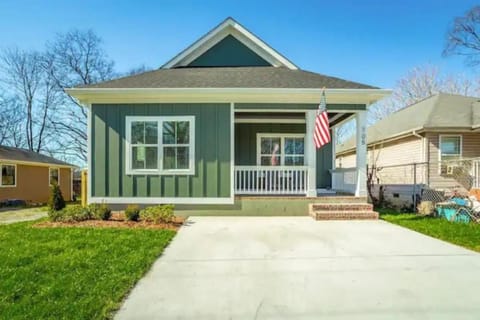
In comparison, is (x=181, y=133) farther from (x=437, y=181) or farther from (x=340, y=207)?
(x=437, y=181)

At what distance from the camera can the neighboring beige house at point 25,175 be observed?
17562mm

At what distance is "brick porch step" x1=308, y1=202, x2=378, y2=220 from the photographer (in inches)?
323

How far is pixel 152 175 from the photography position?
8.82 m

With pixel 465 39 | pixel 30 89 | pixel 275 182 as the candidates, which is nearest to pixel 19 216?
pixel 275 182

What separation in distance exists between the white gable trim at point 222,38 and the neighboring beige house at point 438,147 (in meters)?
6.17

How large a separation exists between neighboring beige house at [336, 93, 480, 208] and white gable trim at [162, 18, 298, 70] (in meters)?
6.17

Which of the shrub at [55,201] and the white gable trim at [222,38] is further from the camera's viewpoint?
the white gable trim at [222,38]

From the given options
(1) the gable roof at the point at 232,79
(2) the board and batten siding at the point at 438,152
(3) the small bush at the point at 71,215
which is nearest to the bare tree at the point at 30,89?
(1) the gable roof at the point at 232,79

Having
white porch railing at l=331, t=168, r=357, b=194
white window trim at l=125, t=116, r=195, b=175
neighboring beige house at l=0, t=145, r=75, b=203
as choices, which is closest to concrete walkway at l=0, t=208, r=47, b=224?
neighboring beige house at l=0, t=145, r=75, b=203

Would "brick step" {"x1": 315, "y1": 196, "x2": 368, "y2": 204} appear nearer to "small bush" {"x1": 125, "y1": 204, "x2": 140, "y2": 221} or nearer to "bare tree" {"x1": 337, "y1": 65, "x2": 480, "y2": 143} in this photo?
"small bush" {"x1": 125, "y1": 204, "x2": 140, "y2": 221}

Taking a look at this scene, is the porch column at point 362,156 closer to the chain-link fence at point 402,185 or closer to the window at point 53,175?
the chain-link fence at point 402,185

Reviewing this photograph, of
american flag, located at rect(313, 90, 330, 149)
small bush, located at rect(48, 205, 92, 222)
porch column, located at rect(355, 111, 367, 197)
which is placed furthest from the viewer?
porch column, located at rect(355, 111, 367, 197)

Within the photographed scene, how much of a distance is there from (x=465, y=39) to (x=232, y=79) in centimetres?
1590

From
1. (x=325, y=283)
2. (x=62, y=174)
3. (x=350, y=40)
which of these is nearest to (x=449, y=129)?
(x=350, y=40)
